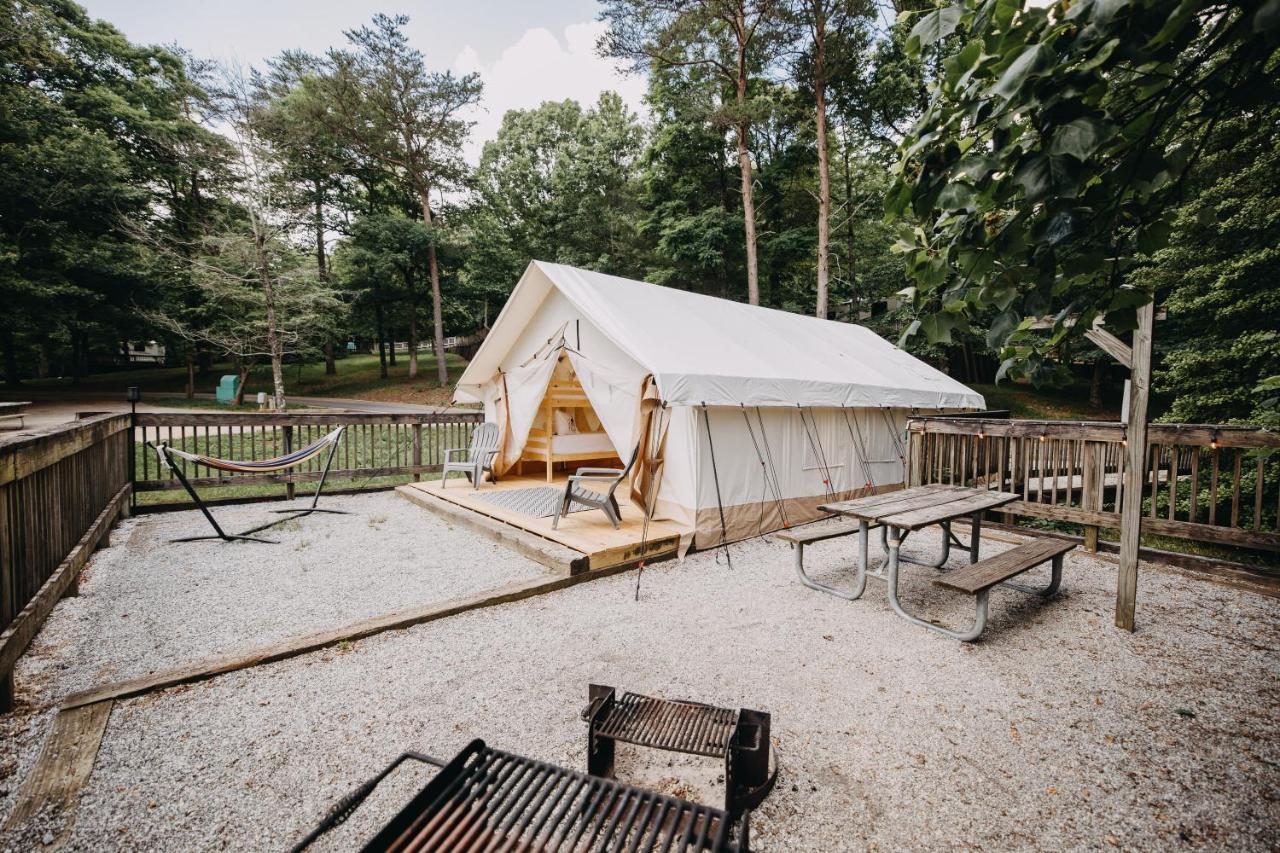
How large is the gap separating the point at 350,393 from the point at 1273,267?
79.8 ft

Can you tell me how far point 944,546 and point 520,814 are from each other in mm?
4170

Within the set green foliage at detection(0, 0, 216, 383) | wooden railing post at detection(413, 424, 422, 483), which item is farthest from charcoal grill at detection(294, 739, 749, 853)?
green foliage at detection(0, 0, 216, 383)

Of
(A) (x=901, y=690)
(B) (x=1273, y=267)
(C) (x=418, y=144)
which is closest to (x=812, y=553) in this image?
(A) (x=901, y=690)

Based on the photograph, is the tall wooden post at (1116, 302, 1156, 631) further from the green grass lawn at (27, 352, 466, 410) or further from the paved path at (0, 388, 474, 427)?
the green grass lawn at (27, 352, 466, 410)

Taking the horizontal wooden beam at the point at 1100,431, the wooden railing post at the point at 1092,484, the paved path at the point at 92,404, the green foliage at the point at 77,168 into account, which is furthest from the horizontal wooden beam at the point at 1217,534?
the green foliage at the point at 77,168

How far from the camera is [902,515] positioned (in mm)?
3379

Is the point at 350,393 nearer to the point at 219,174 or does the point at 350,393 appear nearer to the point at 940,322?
the point at 219,174

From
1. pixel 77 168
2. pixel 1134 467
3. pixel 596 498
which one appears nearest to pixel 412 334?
pixel 77 168

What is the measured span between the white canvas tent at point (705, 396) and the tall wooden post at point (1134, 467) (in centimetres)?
252

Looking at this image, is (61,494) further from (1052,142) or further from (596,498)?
(1052,142)

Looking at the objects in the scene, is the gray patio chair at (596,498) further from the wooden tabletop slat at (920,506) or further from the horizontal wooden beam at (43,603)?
the horizontal wooden beam at (43,603)

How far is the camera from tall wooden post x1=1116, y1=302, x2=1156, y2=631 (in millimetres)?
3098

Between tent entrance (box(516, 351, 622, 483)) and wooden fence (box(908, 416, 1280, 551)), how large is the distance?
432cm

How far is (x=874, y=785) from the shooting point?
6.31 ft
